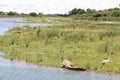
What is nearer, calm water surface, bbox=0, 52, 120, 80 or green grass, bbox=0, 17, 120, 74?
calm water surface, bbox=0, 52, 120, 80

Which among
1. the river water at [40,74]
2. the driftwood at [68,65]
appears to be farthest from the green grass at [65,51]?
the river water at [40,74]

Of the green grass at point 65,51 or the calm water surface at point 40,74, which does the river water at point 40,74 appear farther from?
the green grass at point 65,51

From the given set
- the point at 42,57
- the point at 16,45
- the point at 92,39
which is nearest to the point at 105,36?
the point at 92,39

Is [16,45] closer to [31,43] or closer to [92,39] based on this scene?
[31,43]

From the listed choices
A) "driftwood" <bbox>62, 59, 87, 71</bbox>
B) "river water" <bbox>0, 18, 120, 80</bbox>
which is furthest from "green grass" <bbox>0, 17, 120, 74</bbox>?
"river water" <bbox>0, 18, 120, 80</bbox>

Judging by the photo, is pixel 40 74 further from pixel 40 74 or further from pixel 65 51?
pixel 65 51

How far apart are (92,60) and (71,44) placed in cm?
945

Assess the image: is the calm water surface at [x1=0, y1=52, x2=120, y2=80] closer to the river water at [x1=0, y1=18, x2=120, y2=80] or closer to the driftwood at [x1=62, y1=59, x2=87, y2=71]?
the river water at [x1=0, y1=18, x2=120, y2=80]

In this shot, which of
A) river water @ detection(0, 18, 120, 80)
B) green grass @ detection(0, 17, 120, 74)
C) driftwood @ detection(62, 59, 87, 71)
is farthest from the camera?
green grass @ detection(0, 17, 120, 74)

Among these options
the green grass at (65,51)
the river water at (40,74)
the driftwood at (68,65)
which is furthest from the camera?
the green grass at (65,51)

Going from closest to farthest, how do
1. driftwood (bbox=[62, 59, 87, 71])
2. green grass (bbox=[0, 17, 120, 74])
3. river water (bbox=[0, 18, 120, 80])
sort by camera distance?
river water (bbox=[0, 18, 120, 80]) < driftwood (bbox=[62, 59, 87, 71]) < green grass (bbox=[0, 17, 120, 74])

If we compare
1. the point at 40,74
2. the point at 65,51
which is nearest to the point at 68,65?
the point at 40,74

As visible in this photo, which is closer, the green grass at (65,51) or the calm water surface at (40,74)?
the calm water surface at (40,74)

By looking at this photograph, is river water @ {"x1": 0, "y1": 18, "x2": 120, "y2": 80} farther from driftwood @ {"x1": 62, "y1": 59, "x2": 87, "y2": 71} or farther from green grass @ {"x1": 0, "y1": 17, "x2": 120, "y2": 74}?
green grass @ {"x1": 0, "y1": 17, "x2": 120, "y2": 74}
